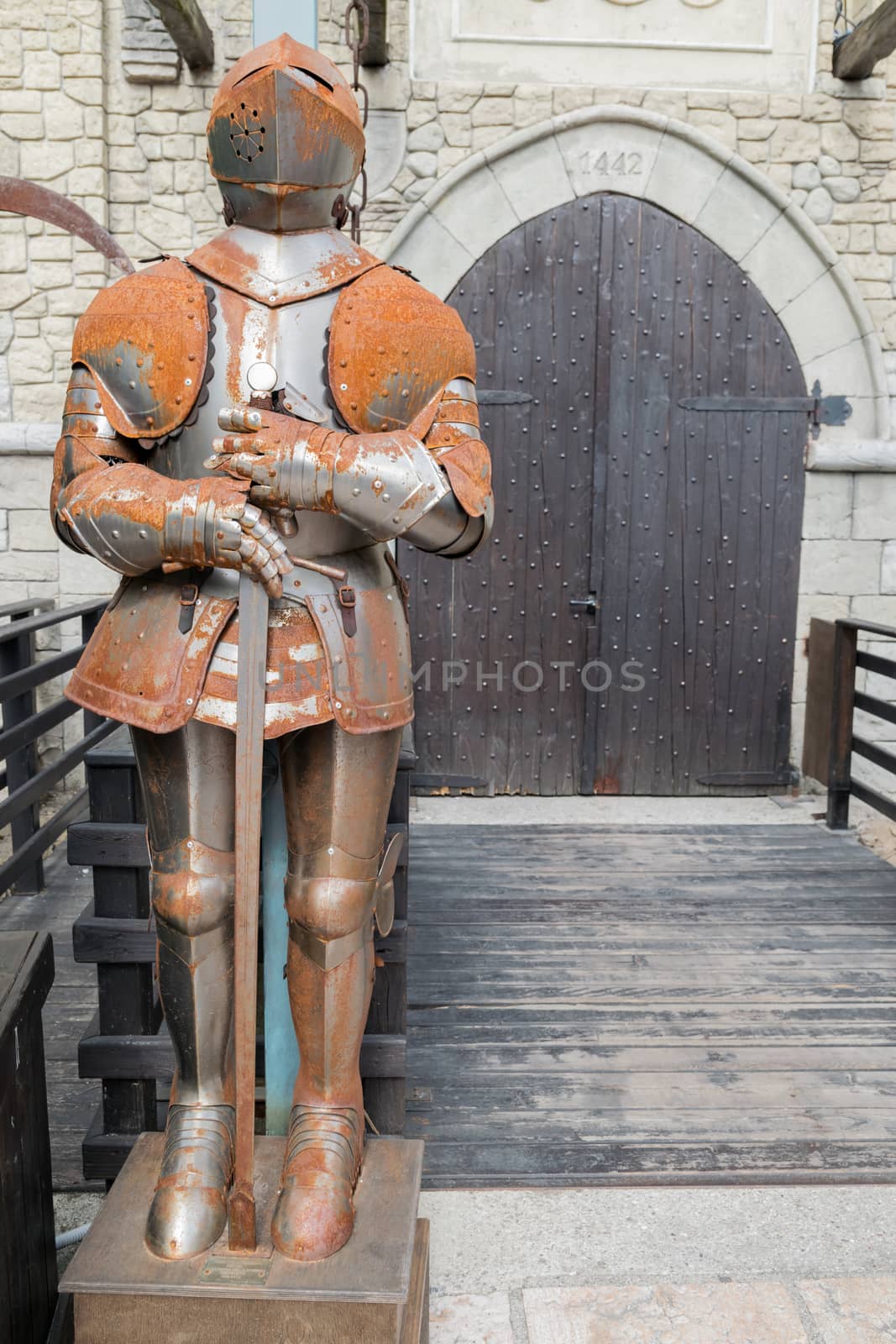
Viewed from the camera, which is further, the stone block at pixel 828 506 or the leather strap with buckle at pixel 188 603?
the stone block at pixel 828 506

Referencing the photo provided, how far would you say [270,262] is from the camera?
69.6 inches

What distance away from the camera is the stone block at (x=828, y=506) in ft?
16.4

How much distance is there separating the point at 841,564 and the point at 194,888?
405cm

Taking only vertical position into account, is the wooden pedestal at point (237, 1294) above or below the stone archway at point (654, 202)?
below

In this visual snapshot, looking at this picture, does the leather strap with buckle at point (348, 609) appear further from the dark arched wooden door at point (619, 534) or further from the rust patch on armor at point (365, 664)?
the dark arched wooden door at point (619, 534)

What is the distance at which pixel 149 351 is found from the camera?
5.59 feet

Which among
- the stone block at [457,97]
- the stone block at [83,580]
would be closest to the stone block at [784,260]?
the stone block at [457,97]

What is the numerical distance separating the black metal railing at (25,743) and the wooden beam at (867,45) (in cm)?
385

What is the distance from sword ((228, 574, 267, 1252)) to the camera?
1.57m

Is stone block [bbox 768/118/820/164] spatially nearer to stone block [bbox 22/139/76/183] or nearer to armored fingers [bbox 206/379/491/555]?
stone block [bbox 22/139/76/183]

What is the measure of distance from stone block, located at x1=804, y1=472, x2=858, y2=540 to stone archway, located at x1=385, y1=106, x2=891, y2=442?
0.27 m

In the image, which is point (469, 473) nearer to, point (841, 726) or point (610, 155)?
point (841, 726)

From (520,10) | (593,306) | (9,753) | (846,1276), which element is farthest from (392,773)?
(520,10)

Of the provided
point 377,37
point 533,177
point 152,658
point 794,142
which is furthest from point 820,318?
point 152,658
